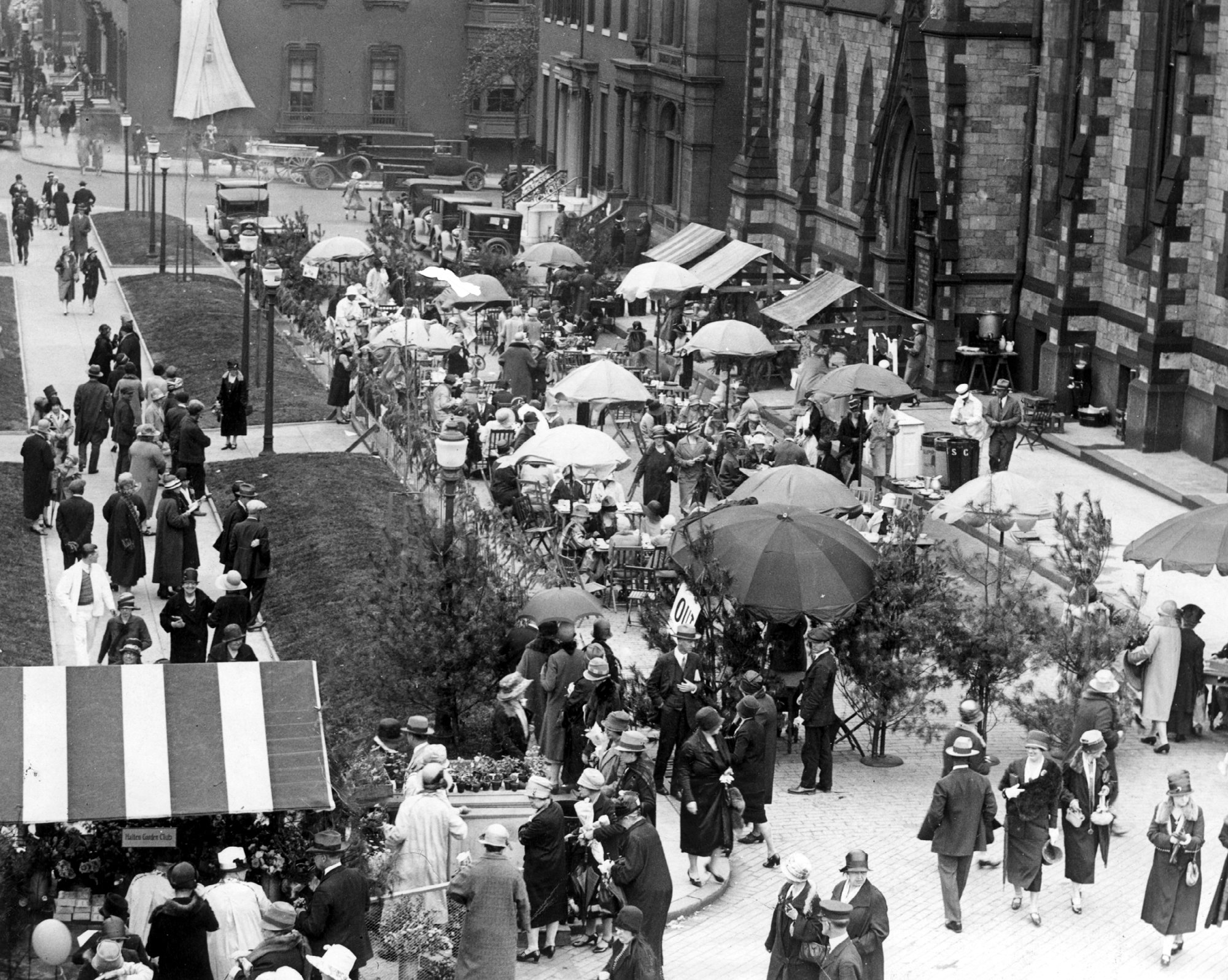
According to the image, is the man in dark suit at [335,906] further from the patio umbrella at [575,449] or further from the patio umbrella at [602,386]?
the patio umbrella at [602,386]

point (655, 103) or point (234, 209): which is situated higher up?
point (655, 103)

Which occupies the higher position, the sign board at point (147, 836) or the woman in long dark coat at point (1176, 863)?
the sign board at point (147, 836)

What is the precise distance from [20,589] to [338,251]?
19768 mm

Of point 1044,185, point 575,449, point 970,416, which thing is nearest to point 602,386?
point 575,449

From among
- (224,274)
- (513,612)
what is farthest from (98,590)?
(224,274)

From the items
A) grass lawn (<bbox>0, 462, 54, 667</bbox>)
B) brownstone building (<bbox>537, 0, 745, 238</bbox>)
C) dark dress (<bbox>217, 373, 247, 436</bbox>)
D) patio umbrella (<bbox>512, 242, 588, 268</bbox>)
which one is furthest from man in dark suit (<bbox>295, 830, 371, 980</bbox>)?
brownstone building (<bbox>537, 0, 745, 238</bbox>)

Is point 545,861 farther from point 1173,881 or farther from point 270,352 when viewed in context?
point 270,352

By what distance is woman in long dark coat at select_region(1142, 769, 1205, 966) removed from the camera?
14492mm

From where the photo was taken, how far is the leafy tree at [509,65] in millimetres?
76312

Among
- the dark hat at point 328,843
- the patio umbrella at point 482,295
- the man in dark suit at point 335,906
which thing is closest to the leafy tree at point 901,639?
the man in dark suit at point 335,906

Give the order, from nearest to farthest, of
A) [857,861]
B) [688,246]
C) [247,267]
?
[857,861], [247,267], [688,246]

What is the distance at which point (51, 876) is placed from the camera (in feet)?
43.7

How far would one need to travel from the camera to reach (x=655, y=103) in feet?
178

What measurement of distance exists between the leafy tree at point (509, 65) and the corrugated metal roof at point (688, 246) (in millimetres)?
31860
